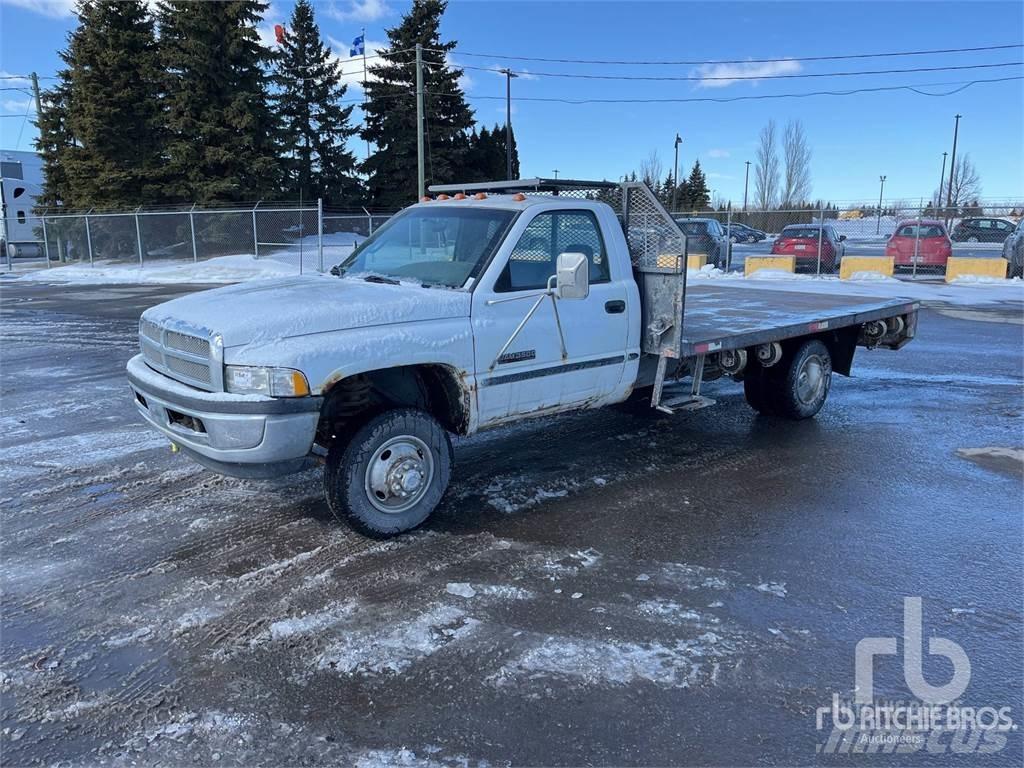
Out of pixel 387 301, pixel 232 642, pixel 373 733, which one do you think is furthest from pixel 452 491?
pixel 373 733

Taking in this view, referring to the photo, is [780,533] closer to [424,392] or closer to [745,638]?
[745,638]

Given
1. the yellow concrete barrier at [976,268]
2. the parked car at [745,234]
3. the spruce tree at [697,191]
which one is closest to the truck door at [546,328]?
the yellow concrete barrier at [976,268]

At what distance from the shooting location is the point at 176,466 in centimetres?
580

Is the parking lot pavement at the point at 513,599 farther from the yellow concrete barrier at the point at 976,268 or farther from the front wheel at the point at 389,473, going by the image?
the yellow concrete barrier at the point at 976,268

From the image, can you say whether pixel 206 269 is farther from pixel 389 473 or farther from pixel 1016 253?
pixel 1016 253

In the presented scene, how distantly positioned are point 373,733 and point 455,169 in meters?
40.8

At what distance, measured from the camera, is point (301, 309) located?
421cm

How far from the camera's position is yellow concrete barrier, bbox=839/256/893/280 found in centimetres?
2189

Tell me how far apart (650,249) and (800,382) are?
8.25 feet

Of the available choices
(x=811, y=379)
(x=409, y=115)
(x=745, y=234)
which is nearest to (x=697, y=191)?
(x=745, y=234)

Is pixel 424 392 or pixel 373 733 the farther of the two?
pixel 424 392

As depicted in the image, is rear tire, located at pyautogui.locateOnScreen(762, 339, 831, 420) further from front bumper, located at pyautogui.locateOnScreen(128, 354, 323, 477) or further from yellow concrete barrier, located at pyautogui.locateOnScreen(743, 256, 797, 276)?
yellow concrete barrier, located at pyautogui.locateOnScreen(743, 256, 797, 276)

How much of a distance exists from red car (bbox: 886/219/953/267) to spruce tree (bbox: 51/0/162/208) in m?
29.0

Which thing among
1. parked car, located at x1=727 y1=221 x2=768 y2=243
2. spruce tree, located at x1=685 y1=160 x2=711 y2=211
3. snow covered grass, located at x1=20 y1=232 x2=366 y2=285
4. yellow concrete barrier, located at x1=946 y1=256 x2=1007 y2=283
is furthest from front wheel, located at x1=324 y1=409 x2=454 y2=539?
spruce tree, located at x1=685 y1=160 x2=711 y2=211
